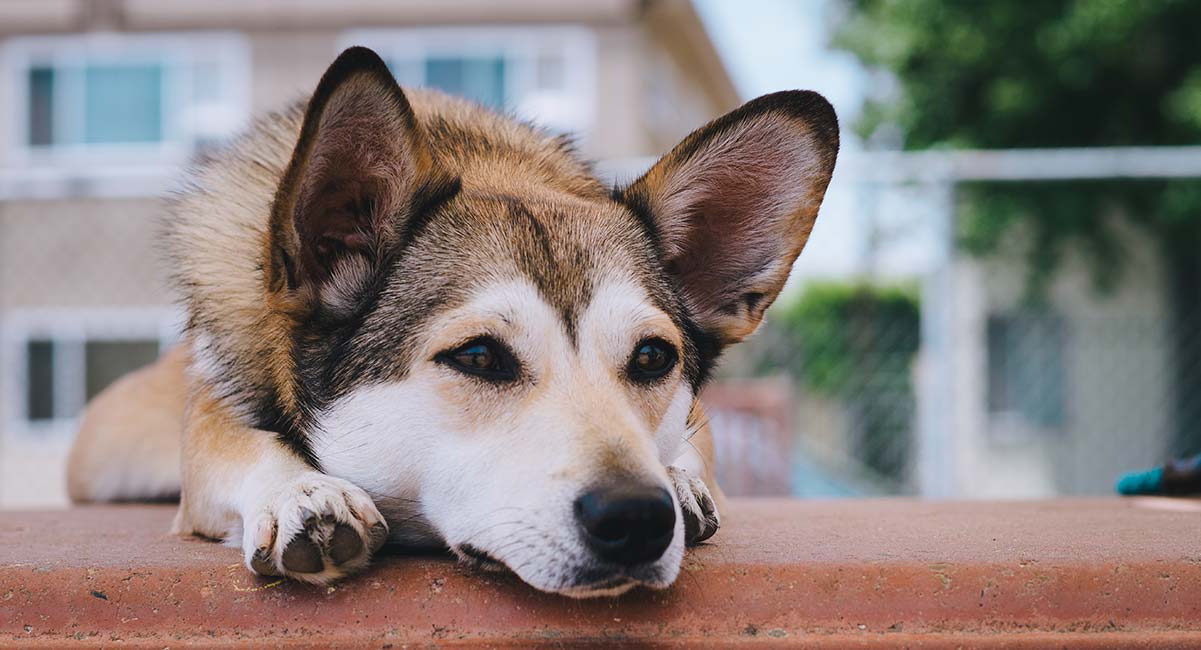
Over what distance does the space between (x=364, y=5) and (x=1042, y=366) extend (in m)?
9.89

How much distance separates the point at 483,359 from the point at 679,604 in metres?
0.57

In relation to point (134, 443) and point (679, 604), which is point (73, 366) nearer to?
point (134, 443)

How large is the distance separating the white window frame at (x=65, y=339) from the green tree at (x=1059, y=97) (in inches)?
328

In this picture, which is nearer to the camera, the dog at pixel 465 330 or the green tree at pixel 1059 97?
the dog at pixel 465 330

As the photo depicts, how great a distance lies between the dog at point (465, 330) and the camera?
5.79 feet

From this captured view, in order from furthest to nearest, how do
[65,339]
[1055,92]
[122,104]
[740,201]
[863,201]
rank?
[122,104], [1055,92], [65,339], [863,201], [740,201]

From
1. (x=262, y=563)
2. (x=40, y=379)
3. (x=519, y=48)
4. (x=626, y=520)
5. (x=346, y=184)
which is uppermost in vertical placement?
(x=519, y=48)

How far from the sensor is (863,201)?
20.5 feet

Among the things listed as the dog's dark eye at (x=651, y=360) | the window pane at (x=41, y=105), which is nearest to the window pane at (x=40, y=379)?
the window pane at (x=41, y=105)

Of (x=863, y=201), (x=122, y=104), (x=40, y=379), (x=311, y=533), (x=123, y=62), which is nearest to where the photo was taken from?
(x=311, y=533)

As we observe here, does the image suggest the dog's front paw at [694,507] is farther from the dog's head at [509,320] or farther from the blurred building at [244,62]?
the blurred building at [244,62]

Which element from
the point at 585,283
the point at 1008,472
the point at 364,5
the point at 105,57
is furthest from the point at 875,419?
the point at 105,57

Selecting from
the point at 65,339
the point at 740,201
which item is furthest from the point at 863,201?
the point at 65,339

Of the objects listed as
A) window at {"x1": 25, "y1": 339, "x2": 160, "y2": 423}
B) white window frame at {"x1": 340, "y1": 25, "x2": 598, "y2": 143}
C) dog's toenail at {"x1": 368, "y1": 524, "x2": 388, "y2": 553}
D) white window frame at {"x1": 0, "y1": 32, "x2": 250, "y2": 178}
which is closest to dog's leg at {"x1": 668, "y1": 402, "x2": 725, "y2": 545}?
dog's toenail at {"x1": 368, "y1": 524, "x2": 388, "y2": 553}
